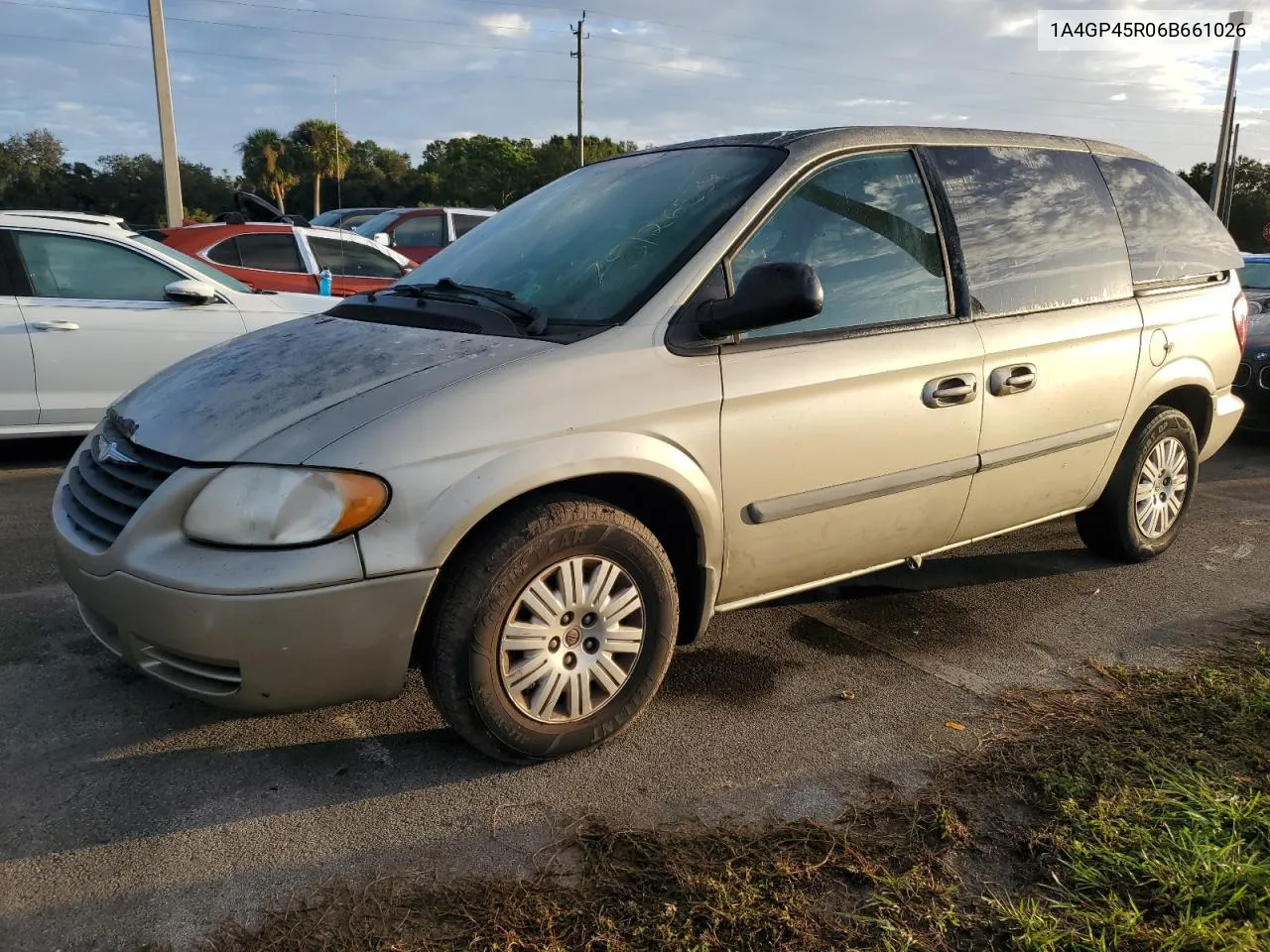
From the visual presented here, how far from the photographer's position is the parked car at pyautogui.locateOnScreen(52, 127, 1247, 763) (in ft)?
7.94

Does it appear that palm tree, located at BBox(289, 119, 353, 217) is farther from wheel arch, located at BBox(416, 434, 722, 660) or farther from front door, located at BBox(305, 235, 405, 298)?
wheel arch, located at BBox(416, 434, 722, 660)

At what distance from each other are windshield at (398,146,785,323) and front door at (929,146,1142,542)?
3.13 feet

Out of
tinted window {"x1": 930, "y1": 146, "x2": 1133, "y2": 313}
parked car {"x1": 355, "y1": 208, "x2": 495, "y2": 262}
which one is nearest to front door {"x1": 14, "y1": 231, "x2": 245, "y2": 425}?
tinted window {"x1": 930, "y1": 146, "x2": 1133, "y2": 313}

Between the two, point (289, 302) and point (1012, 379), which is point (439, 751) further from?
point (289, 302)

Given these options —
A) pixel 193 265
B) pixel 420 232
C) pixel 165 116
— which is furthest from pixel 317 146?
pixel 193 265

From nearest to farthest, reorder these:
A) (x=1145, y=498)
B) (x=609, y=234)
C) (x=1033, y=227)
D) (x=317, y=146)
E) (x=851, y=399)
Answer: (x=851, y=399) → (x=609, y=234) → (x=1033, y=227) → (x=1145, y=498) → (x=317, y=146)

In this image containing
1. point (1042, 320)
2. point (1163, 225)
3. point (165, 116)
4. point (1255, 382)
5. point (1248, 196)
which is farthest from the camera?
point (1248, 196)

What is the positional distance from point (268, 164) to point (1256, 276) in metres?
52.1

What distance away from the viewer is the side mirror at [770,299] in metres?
2.71

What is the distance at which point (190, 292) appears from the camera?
239 inches

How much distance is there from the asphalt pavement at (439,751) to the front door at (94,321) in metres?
1.98

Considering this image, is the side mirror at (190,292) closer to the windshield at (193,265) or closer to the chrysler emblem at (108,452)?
the windshield at (193,265)

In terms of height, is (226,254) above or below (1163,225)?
above

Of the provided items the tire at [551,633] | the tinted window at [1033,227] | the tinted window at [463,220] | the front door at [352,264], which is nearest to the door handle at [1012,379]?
the tinted window at [1033,227]
